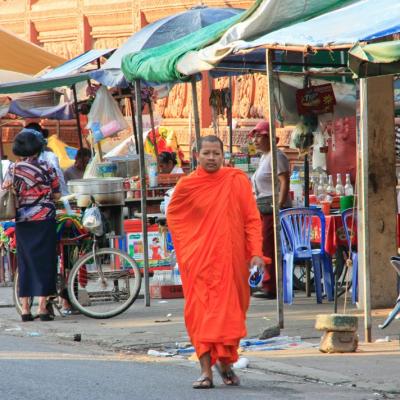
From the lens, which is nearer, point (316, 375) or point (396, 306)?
point (316, 375)

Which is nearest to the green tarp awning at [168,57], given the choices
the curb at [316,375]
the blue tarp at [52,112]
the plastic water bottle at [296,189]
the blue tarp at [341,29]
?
the blue tarp at [341,29]

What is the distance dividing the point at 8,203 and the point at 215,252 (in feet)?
14.3

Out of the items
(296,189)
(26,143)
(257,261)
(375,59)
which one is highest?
(375,59)

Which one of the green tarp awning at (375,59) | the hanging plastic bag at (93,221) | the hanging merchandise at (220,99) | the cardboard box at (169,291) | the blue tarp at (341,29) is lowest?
the cardboard box at (169,291)

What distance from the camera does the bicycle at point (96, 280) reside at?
43.1ft

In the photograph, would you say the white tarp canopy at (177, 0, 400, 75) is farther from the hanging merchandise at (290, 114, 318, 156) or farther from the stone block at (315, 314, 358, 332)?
the hanging merchandise at (290, 114, 318, 156)

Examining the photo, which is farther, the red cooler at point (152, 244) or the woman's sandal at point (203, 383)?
the red cooler at point (152, 244)

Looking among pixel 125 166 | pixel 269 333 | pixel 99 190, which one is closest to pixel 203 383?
pixel 269 333

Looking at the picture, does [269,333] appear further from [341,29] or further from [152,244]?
[152,244]

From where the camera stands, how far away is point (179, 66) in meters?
12.5

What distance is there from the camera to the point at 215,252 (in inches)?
349

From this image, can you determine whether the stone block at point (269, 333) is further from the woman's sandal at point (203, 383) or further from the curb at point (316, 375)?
the woman's sandal at point (203, 383)

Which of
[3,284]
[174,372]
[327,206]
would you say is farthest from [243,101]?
[174,372]

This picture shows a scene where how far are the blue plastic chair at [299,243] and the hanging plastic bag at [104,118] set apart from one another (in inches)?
214
